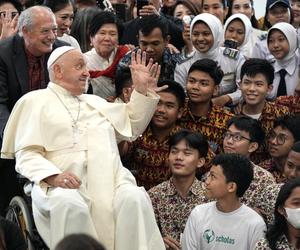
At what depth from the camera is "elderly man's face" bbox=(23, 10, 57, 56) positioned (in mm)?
6570

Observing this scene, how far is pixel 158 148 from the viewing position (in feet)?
21.9

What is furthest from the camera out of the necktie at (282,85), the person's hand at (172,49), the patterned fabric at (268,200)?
the necktie at (282,85)

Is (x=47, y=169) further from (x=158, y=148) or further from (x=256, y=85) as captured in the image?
(x=256, y=85)

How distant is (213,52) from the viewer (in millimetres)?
7562

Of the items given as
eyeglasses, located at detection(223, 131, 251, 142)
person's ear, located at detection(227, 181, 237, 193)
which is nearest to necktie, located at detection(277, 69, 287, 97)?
eyeglasses, located at detection(223, 131, 251, 142)

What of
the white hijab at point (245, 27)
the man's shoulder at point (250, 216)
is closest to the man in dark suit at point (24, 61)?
the man's shoulder at point (250, 216)

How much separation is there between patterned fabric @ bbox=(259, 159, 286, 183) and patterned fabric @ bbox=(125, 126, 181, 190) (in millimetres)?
614

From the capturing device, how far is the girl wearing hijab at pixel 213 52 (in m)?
7.52

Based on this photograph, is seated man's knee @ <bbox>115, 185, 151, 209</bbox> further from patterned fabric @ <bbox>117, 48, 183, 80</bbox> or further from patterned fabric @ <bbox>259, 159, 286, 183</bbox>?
patterned fabric @ <bbox>117, 48, 183, 80</bbox>

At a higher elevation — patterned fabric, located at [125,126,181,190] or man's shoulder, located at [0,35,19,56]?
man's shoulder, located at [0,35,19,56]

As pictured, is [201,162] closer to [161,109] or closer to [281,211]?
[161,109]

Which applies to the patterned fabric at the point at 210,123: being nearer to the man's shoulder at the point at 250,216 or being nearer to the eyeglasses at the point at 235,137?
the eyeglasses at the point at 235,137

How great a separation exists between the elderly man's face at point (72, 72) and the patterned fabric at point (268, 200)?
48.0 inches

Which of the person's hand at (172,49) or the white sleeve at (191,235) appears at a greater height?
the person's hand at (172,49)
